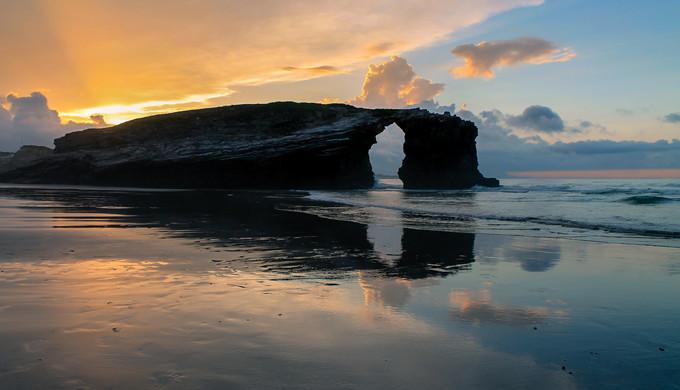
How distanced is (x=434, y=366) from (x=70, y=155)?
238ft

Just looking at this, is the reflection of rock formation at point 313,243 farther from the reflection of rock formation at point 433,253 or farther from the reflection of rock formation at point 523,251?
the reflection of rock formation at point 523,251

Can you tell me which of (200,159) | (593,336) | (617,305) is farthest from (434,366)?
(200,159)

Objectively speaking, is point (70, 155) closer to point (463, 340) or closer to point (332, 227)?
point (332, 227)

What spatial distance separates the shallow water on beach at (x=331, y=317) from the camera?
3.27 meters

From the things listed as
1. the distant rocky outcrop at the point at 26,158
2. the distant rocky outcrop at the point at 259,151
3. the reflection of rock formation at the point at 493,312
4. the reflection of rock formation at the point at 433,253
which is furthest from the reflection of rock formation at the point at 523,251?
the distant rocky outcrop at the point at 26,158

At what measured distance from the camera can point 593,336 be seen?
4230 millimetres

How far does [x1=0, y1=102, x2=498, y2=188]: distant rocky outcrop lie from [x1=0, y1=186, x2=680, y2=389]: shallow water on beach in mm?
50430

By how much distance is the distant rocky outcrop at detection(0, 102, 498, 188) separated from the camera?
6012 centimetres

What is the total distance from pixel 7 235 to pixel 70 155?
2449 inches

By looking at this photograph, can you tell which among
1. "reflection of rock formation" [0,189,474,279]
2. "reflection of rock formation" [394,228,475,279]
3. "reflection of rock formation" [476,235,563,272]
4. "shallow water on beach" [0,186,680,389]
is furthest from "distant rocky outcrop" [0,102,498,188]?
"shallow water on beach" [0,186,680,389]

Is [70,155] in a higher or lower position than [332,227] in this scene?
higher

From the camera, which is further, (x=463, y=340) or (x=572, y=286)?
(x=572, y=286)

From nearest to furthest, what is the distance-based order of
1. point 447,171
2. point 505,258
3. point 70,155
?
point 505,258, point 70,155, point 447,171

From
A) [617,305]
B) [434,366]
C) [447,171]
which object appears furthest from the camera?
[447,171]
